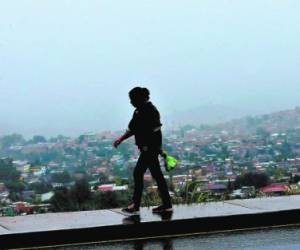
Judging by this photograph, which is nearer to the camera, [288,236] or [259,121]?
[288,236]

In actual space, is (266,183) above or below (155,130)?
below

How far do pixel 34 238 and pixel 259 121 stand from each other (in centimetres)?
2123

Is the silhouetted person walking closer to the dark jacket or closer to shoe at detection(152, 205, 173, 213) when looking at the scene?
the dark jacket

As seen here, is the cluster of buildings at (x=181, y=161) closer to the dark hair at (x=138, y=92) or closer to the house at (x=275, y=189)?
the house at (x=275, y=189)

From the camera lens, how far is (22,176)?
18.3 meters

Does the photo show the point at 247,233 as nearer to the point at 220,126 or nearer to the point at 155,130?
the point at 155,130

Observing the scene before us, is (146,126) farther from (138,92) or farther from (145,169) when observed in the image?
(145,169)

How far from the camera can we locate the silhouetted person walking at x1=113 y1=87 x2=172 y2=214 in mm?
10141

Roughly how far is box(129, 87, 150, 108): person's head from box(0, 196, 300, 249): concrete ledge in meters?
1.63

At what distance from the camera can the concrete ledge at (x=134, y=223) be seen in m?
9.49

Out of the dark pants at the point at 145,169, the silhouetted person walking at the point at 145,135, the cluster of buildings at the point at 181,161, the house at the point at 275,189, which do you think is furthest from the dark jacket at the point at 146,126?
the house at the point at 275,189

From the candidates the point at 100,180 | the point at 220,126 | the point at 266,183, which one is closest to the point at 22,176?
the point at 100,180

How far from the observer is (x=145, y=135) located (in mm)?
10219

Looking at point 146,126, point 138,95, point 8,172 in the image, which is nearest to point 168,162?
point 146,126
